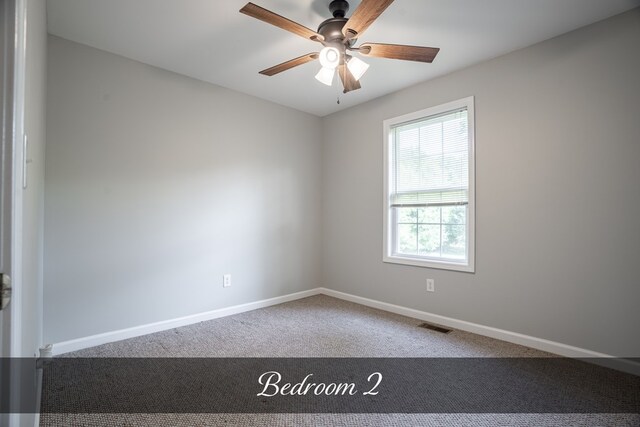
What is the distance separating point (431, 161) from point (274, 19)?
2.13m

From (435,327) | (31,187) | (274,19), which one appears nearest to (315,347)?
(435,327)

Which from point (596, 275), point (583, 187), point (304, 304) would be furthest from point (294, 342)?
point (583, 187)

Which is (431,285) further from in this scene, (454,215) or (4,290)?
(4,290)

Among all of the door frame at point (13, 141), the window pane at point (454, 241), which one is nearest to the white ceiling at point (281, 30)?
the window pane at point (454, 241)

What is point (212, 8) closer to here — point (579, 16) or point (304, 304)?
point (579, 16)

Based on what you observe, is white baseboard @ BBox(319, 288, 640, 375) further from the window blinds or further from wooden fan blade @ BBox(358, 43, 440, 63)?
wooden fan blade @ BBox(358, 43, 440, 63)

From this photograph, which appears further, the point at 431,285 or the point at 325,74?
the point at 431,285

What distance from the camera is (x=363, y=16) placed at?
1797 mm

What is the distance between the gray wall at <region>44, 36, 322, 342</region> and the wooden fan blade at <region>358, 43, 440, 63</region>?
6.26 ft

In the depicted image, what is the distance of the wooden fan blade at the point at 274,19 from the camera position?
5.57 ft

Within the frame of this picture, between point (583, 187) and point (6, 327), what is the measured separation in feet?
10.3

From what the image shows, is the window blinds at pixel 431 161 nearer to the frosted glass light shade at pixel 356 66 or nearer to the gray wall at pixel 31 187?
the frosted glass light shade at pixel 356 66

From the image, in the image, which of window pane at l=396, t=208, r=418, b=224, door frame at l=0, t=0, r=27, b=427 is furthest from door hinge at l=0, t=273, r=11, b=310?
window pane at l=396, t=208, r=418, b=224

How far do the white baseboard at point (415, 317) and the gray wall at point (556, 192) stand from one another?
2.5 inches
